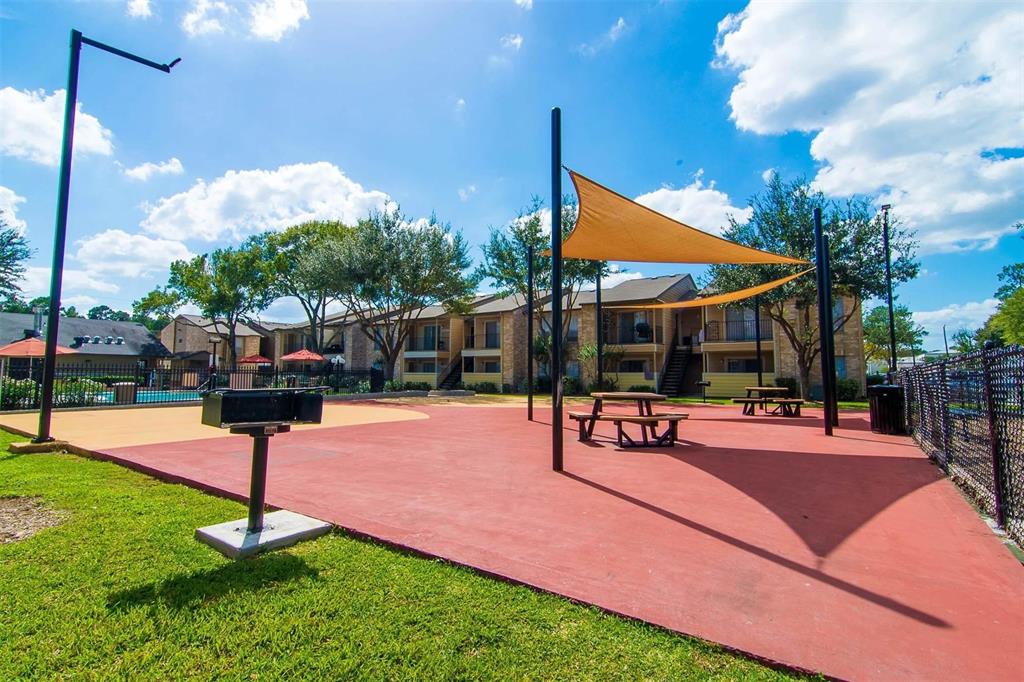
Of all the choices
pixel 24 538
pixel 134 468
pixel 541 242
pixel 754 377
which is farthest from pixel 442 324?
pixel 24 538

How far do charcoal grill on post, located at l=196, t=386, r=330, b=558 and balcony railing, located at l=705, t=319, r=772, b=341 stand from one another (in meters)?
25.3

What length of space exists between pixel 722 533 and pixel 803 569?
694 mm

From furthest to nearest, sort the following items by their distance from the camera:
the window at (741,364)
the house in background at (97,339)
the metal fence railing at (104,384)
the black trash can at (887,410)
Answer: the house in background at (97,339), the window at (741,364), the metal fence railing at (104,384), the black trash can at (887,410)

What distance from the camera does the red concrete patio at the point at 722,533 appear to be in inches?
89.4

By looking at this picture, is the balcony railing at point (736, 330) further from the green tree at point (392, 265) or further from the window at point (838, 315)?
the green tree at point (392, 265)

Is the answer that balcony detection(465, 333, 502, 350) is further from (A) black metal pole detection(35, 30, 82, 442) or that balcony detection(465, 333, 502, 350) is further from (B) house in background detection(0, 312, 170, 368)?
(A) black metal pole detection(35, 30, 82, 442)

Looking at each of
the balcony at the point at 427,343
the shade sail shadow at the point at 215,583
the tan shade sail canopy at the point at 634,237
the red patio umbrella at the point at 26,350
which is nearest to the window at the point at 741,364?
the balcony at the point at 427,343

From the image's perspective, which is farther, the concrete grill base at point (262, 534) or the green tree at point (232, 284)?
the green tree at point (232, 284)

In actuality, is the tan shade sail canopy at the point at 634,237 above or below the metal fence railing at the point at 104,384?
above

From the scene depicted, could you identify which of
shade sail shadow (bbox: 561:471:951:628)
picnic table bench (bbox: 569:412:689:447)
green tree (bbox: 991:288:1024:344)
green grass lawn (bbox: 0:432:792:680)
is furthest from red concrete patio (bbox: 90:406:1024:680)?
green tree (bbox: 991:288:1024:344)

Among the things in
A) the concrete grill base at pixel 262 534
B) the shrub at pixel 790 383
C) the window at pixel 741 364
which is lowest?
the concrete grill base at pixel 262 534

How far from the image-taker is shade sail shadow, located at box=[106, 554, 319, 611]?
249 centimetres

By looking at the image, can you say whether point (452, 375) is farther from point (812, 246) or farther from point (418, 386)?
point (812, 246)

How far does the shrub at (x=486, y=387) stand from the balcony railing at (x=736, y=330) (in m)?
12.7
